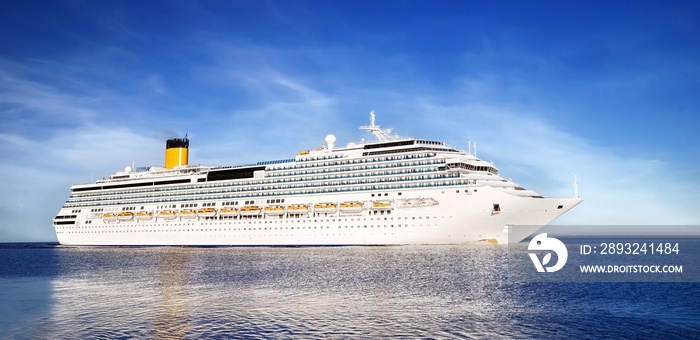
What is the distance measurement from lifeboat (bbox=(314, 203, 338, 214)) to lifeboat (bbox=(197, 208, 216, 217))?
2039 cm

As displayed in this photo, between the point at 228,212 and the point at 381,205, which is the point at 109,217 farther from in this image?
the point at 381,205

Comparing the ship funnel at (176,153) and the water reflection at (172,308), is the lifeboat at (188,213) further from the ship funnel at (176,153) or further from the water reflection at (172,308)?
the water reflection at (172,308)

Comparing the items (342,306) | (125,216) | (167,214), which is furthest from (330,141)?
(342,306)

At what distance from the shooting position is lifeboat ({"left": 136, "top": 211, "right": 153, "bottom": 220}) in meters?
95.0

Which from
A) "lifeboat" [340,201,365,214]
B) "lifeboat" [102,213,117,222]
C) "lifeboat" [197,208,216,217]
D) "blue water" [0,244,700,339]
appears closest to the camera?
"blue water" [0,244,700,339]

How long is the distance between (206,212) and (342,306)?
215ft

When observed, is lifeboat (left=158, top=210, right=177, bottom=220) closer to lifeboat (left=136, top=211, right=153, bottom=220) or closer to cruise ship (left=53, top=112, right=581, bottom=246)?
cruise ship (left=53, top=112, right=581, bottom=246)

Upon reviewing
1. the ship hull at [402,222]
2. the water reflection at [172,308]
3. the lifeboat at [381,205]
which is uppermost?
the lifeboat at [381,205]

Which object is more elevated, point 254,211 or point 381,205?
point 381,205

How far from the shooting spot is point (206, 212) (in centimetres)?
8806

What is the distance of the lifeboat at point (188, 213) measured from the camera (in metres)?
89.6

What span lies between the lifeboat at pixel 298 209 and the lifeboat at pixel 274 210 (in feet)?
4.41

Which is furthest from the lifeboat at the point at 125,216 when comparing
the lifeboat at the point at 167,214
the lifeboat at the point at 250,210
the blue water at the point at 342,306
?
the blue water at the point at 342,306

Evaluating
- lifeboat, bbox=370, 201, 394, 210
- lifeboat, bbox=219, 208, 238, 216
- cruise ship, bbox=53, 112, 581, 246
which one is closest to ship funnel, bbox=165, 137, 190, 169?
cruise ship, bbox=53, 112, 581, 246
